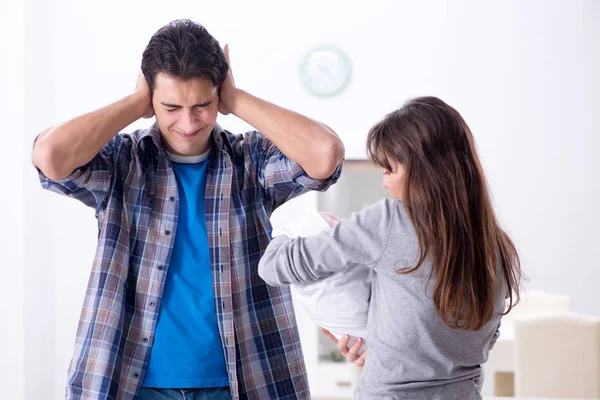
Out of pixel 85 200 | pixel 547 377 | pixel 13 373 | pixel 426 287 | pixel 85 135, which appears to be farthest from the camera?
pixel 13 373

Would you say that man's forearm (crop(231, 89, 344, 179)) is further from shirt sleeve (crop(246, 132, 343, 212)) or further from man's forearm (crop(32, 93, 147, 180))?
man's forearm (crop(32, 93, 147, 180))

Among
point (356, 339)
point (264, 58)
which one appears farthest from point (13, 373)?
point (356, 339)

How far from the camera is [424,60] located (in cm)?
477

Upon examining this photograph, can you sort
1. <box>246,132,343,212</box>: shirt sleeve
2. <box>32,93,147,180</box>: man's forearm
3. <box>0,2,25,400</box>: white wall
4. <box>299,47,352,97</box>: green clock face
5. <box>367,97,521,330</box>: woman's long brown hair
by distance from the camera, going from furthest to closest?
1. <box>299,47,352,97</box>: green clock face
2. <box>0,2,25,400</box>: white wall
3. <box>246,132,343,212</box>: shirt sleeve
4. <box>32,93,147,180</box>: man's forearm
5. <box>367,97,521,330</box>: woman's long brown hair

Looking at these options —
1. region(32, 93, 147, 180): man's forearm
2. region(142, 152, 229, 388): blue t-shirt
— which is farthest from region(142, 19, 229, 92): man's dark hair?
region(142, 152, 229, 388): blue t-shirt

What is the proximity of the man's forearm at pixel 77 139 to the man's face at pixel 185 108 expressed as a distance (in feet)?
0.23

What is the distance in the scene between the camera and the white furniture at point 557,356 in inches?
143

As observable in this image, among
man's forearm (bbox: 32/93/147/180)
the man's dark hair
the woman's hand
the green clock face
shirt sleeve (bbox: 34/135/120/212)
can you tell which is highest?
the green clock face

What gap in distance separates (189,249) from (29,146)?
2868 millimetres

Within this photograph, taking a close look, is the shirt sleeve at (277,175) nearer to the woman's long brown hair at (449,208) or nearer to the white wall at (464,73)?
the woman's long brown hair at (449,208)

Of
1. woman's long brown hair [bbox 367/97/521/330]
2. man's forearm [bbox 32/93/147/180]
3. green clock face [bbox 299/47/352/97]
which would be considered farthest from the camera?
green clock face [bbox 299/47/352/97]

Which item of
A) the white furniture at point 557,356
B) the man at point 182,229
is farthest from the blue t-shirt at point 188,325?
the white furniture at point 557,356

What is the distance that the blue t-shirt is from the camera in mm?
1470

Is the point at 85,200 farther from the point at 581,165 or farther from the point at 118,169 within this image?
the point at 581,165
